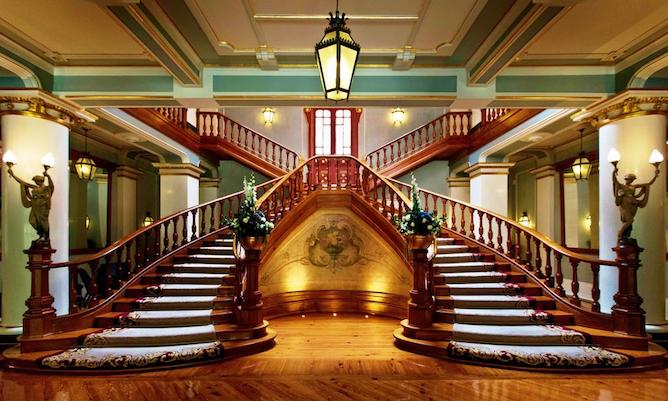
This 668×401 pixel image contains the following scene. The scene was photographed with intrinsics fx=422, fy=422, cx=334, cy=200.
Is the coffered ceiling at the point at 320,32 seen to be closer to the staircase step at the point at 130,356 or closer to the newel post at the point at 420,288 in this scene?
the newel post at the point at 420,288

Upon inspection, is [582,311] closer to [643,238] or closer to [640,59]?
[643,238]

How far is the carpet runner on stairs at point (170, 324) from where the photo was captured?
14.7 feet

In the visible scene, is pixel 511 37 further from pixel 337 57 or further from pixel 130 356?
pixel 130 356

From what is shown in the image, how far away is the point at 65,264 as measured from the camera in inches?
202

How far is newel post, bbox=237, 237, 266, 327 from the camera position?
5438mm

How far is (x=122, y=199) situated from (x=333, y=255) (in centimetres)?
570

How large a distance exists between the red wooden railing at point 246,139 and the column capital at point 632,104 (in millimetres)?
7801

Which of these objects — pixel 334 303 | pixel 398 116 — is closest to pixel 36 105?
pixel 334 303

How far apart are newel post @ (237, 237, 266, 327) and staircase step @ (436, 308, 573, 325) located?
2.44 metres

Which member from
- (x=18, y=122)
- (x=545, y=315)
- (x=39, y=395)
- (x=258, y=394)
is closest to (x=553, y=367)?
(x=545, y=315)

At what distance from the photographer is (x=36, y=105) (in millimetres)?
4941

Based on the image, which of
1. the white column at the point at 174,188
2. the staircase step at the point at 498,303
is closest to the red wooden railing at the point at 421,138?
the white column at the point at 174,188

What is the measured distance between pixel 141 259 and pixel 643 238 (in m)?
7.05

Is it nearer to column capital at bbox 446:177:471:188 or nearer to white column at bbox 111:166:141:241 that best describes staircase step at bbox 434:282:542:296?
column capital at bbox 446:177:471:188
